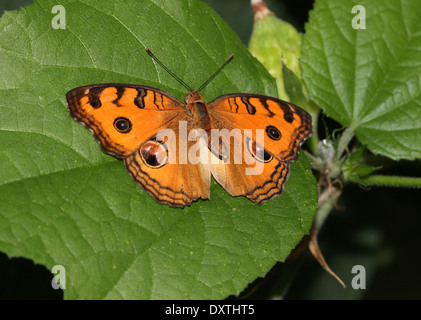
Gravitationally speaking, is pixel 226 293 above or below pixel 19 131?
below

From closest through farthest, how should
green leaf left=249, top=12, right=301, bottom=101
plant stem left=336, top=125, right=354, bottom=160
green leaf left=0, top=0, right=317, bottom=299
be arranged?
green leaf left=0, top=0, right=317, bottom=299 < plant stem left=336, top=125, right=354, bottom=160 < green leaf left=249, top=12, right=301, bottom=101

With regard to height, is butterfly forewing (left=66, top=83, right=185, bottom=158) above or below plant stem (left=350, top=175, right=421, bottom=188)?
above

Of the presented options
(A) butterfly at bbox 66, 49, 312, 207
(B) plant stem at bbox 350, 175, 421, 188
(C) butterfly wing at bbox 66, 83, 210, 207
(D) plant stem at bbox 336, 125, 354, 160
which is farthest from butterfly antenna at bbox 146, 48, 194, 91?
(B) plant stem at bbox 350, 175, 421, 188

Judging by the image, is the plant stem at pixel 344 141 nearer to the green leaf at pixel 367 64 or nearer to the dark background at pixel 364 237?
the green leaf at pixel 367 64

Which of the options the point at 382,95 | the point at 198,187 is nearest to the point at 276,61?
the point at 382,95

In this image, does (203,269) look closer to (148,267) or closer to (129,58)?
(148,267)

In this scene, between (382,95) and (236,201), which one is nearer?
(236,201)

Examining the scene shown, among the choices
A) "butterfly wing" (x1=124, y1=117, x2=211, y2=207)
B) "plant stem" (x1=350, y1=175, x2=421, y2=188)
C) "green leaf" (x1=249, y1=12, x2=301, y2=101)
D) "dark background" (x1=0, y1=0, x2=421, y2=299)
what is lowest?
"dark background" (x1=0, y1=0, x2=421, y2=299)

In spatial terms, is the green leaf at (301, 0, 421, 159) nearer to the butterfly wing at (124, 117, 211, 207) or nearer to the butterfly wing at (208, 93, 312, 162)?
the butterfly wing at (208, 93, 312, 162)
